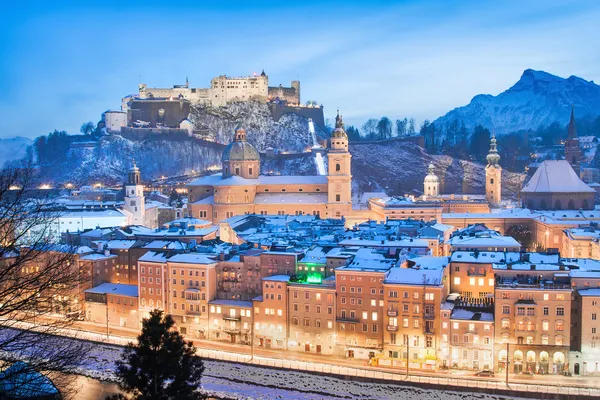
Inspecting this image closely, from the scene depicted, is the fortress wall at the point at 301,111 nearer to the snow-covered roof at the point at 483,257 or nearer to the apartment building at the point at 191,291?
the apartment building at the point at 191,291

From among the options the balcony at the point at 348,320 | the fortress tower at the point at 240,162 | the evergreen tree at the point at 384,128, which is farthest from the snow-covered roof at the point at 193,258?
the evergreen tree at the point at 384,128

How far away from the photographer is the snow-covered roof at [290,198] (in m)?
57.5

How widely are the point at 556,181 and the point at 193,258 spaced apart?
37.3 metres

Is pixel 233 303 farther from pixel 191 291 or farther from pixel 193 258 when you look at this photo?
pixel 193 258

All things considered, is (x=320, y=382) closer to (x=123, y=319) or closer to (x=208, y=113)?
(x=123, y=319)

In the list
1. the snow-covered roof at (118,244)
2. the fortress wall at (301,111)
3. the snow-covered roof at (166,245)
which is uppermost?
the fortress wall at (301,111)

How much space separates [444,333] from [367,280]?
13.5 ft

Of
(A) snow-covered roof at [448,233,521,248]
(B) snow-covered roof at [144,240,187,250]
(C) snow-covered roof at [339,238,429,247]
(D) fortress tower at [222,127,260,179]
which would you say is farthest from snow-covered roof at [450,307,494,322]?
(D) fortress tower at [222,127,260,179]

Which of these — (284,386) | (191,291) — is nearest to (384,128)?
(191,291)

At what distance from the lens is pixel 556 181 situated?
193ft

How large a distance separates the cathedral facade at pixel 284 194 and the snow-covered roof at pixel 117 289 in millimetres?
19804

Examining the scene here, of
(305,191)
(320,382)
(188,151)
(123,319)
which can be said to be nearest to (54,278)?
(320,382)

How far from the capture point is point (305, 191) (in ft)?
194

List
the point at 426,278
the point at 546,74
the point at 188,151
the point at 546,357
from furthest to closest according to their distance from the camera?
the point at 546,74
the point at 188,151
the point at 426,278
the point at 546,357
